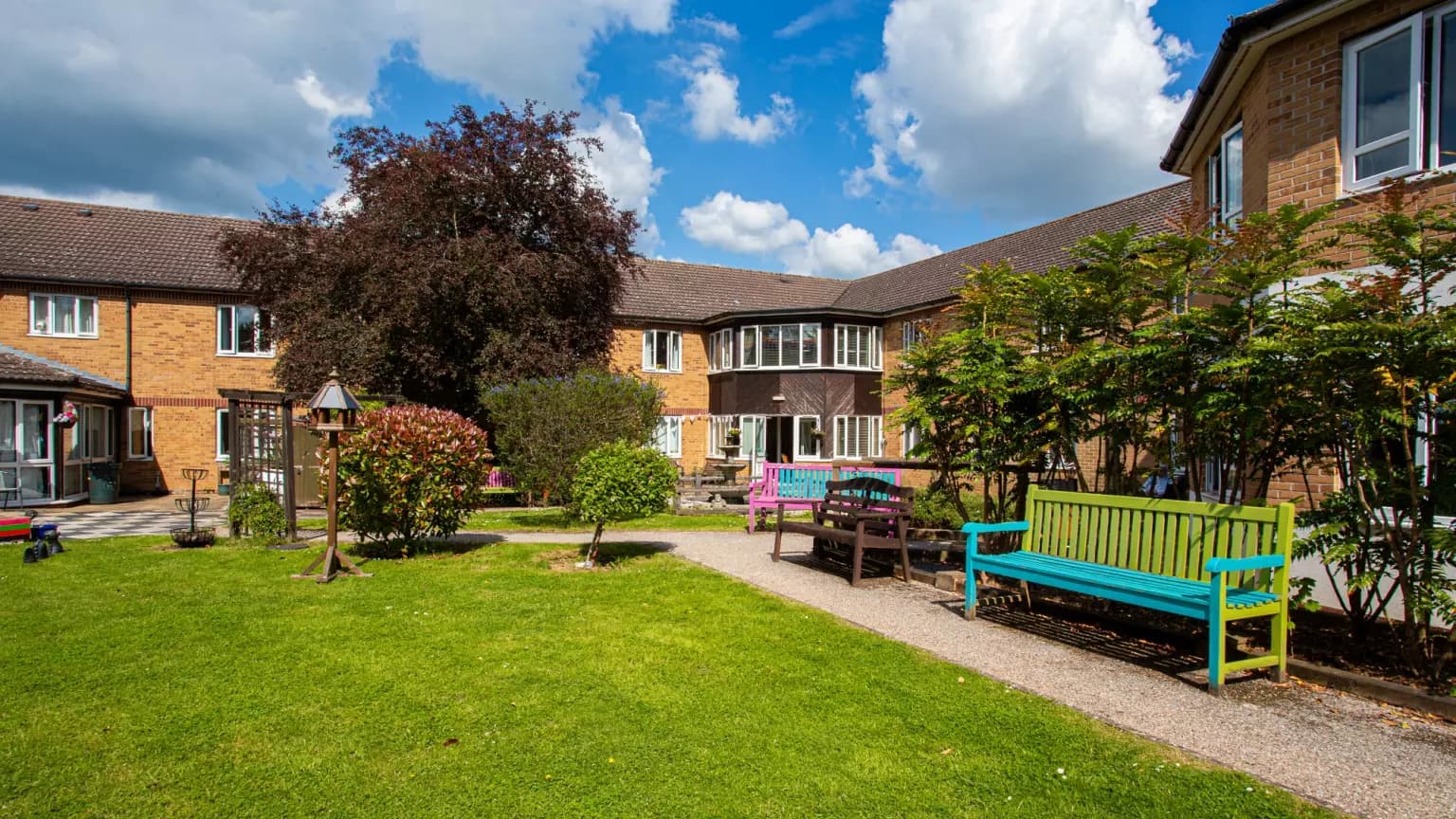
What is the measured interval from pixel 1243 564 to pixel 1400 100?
6.14m

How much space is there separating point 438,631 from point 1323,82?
34.2ft

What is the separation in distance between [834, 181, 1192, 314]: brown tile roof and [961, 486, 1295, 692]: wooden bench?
465 inches

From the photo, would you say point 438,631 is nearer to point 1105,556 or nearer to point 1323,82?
point 1105,556

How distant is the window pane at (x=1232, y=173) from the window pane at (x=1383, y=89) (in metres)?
2.43

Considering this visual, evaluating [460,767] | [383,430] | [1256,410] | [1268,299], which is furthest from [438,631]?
[1268,299]

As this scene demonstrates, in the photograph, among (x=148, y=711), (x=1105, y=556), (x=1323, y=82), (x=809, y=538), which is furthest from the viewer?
(x=809, y=538)

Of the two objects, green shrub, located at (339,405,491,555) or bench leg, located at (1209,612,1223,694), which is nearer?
bench leg, located at (1209,612,1223,694)

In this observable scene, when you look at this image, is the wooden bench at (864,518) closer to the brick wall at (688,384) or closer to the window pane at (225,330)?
the brick wall at (688,384)

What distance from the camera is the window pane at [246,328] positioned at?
83.7 ft

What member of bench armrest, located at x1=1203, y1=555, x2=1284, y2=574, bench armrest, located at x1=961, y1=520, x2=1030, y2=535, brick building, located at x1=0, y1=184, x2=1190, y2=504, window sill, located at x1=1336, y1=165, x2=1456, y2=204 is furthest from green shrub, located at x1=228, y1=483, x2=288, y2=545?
window sill, located at x1=1336, y1=165, x2=1456, y2=204

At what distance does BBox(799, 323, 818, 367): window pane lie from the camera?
28047 millimetres

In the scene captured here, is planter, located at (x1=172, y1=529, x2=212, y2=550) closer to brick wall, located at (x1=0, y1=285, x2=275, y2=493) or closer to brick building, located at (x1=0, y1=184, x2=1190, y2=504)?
brick building, located at (x1=0, y1=184, x2=1190, y2=504)

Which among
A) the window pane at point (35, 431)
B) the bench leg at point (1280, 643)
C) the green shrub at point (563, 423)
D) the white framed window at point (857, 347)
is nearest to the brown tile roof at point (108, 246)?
the window pane at point (35, 431)

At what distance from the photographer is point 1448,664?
5.34m
